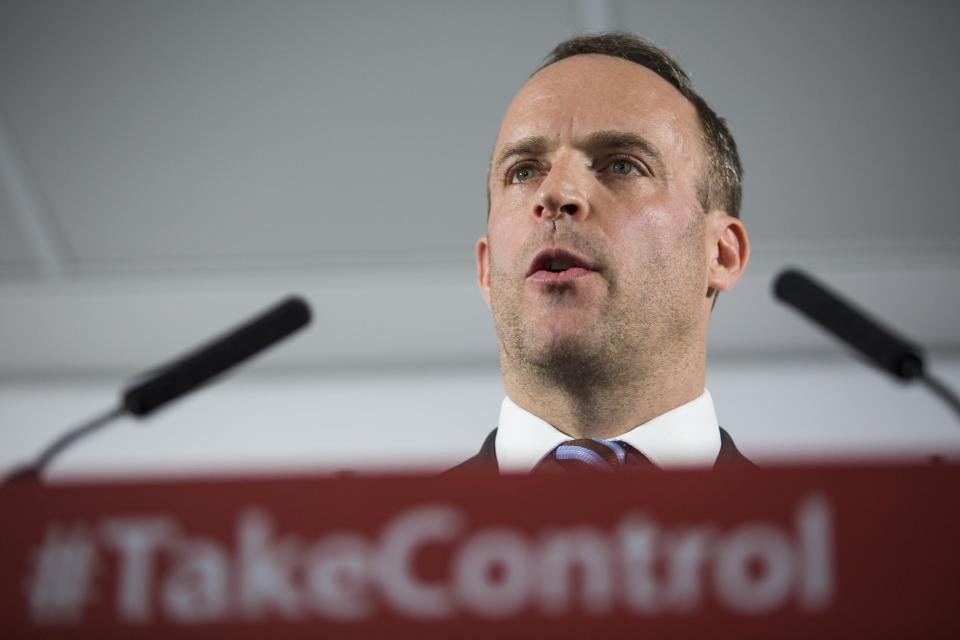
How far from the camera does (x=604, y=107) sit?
115 centimetres

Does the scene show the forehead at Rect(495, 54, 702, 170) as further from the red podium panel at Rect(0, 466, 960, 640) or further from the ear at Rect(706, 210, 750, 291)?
the red podium panel at Rect(0, 466, 960, 640)

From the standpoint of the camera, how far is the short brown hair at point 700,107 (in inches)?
48.0

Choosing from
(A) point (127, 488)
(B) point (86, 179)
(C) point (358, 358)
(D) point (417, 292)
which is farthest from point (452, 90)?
(A) point (127, 488)

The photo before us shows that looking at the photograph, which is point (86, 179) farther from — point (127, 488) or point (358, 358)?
point (127, 488)

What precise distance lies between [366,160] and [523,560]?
171 cm

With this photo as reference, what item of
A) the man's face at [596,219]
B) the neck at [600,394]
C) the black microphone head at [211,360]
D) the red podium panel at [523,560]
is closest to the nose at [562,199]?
the man's face at [596,219]

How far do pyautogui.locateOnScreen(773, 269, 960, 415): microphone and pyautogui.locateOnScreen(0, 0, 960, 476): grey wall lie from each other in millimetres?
1118

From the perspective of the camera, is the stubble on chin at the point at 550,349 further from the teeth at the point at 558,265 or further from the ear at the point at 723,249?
the ear at the point at 723,249

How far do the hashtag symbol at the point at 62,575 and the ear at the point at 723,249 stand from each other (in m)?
0.85

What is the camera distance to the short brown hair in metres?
1.22

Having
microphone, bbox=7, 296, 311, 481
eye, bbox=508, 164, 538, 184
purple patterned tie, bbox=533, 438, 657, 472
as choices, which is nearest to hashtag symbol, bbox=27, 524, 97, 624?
microphone, bbox=7, 296, 311, 481

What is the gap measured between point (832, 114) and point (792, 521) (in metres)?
1.70

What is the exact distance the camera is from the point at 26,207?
231cm

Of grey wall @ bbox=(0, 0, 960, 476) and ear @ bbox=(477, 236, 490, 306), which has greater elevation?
grey wall @ bbox=(0, 0, 960, 476)
